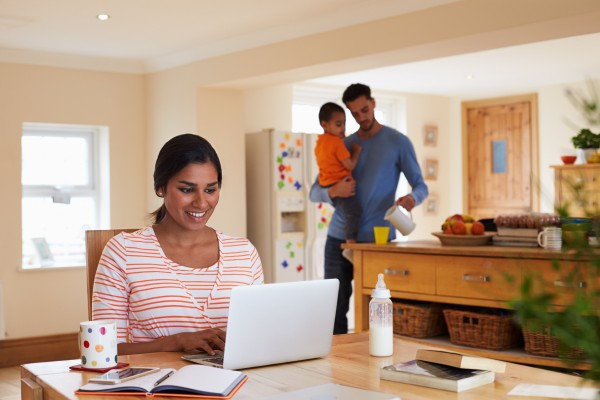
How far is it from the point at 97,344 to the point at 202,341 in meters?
0.28

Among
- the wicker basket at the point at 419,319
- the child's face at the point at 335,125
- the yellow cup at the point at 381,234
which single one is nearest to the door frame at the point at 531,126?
the child's face at the point at 335,125

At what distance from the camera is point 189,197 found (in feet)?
7.32

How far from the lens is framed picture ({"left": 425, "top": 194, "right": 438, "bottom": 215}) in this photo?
8.74 m

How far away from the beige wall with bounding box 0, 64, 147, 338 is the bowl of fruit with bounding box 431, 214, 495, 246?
358 cm

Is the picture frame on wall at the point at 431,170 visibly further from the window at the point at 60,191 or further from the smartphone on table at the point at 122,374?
the smartphone on table at the point at 122,374

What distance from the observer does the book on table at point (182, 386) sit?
1534mm

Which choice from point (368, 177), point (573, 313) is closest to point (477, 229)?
point (368, 177)

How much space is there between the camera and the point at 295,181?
21.5ft

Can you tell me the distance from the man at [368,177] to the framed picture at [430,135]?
457 cm

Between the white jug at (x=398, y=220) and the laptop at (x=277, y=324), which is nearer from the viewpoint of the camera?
the laptop at (x=277, y=324)

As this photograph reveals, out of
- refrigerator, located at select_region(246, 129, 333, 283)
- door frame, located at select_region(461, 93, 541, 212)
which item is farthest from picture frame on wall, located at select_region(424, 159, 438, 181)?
refrigerator, located at select_region(246, 129, 333, 283)

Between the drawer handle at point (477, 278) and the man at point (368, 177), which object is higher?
the man at point (368, 177)

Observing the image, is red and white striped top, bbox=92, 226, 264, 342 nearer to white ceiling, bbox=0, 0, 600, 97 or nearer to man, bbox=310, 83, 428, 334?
man, bbox=310, 83, 428, 334

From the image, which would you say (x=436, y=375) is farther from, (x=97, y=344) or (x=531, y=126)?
(x=531, y=126)
